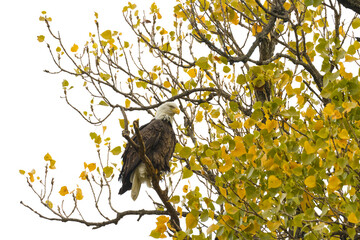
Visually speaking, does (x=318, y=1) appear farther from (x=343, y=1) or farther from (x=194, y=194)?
(x=194, y=194)

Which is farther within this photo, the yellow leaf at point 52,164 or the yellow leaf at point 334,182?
the yellow leaf at point 52,164

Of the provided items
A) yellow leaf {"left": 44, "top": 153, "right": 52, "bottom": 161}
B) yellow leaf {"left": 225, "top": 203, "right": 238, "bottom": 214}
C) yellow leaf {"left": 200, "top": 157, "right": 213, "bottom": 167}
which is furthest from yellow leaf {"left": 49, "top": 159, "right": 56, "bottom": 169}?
yellow leaf {"left": 225, "top": 203, "right": 238, "bottom": 214}

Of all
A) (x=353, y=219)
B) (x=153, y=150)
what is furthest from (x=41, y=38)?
(x=353, y=219)

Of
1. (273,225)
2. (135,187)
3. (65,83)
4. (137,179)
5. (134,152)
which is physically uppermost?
(65,83)

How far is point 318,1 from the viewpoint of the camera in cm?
278

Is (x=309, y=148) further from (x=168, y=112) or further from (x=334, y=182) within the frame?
(x=168, y=112)

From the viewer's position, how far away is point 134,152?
20.2 ft

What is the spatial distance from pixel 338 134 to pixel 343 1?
3.36 feet

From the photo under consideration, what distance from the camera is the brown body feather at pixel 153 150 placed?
20.0ft

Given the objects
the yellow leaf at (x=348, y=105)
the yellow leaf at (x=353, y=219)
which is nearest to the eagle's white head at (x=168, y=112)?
the yellow leaf at (x=348, y=105)

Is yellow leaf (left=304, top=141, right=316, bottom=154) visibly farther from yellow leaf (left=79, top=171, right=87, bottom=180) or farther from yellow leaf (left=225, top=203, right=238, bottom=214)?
yellow leaf (left=79, top=171, right=87, bottom=180)

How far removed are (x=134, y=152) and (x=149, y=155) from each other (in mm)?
237

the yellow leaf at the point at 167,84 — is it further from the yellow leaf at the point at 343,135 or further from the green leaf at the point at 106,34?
the yellow leaf at the point at 343,135

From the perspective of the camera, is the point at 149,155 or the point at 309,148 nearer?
the point at 309,148
